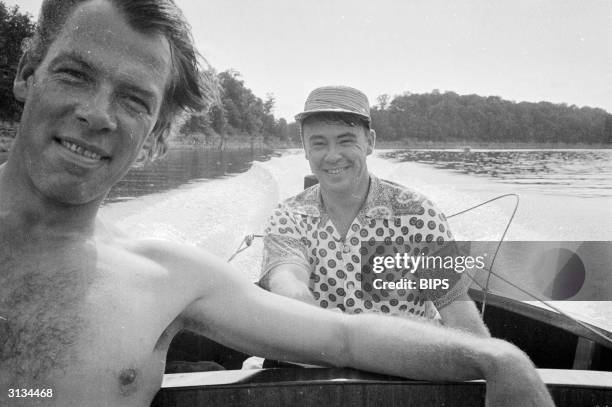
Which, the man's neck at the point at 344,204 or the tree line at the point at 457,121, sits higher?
the tree line at the point at 457,121

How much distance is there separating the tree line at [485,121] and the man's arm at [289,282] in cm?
2694

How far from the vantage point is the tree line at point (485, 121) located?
3281 centimetres

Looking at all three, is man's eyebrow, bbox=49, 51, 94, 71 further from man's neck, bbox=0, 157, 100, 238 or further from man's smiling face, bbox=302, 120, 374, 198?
man's smiling face, bbox=302, 120, 374, 198

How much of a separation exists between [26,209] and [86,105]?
0.75 feet

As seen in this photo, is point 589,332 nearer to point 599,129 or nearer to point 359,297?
point 359,297

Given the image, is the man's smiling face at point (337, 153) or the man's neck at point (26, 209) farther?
the man's smiling face at point (337, 153)

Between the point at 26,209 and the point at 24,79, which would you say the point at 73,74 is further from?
the point at 26,209

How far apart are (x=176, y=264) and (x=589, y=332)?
156cm

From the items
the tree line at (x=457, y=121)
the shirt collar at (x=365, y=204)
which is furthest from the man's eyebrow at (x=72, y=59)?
the tree line at (x=457, y=121)

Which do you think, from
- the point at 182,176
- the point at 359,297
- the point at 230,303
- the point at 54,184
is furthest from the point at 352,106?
the point at 182,176

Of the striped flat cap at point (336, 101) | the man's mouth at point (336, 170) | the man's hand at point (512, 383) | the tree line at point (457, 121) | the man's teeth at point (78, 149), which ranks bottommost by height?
the man's hand at point (512, 383)

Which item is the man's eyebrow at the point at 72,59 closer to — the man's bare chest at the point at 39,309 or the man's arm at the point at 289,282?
the man's bare chest at the point at 39,309

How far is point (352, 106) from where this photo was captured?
6.40 feet

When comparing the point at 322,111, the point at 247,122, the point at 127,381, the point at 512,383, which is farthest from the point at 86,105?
the point at 247,122
